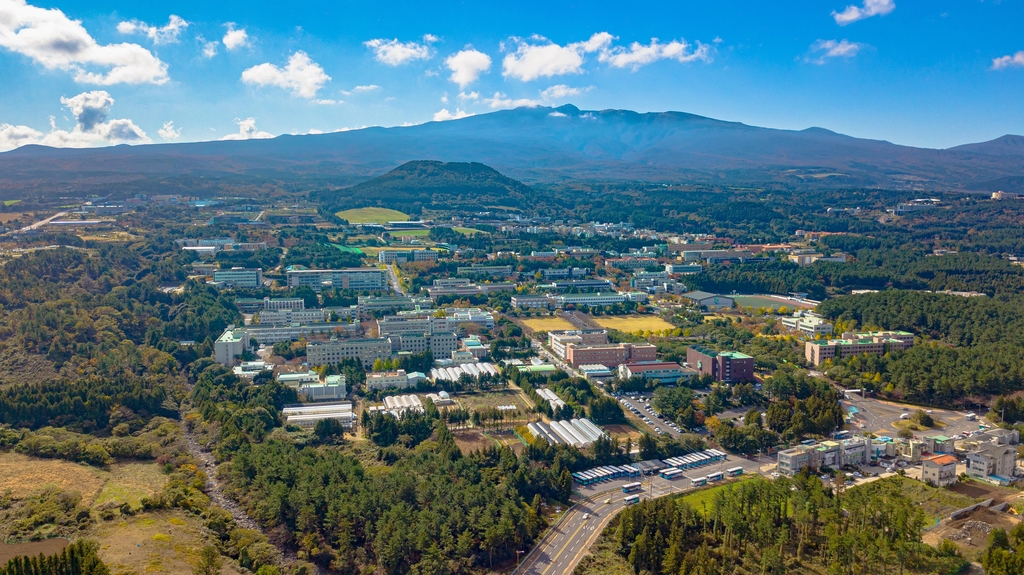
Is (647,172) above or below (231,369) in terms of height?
above

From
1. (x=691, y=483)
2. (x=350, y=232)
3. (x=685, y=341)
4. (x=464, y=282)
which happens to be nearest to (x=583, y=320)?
(x=685, y=341)

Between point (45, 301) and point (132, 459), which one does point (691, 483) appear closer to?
point (132, 459)

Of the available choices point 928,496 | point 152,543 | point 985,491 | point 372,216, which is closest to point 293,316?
point 152,543

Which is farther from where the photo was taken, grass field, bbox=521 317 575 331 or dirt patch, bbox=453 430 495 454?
grass field, bbox=521 317 575 331

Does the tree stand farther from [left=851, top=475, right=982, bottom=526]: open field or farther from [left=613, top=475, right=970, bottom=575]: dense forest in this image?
[left=851, top=475, right=982, bottom=526]: open field

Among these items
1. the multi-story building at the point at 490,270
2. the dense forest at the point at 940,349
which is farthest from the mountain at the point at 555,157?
the dense forest at the point at 940,349

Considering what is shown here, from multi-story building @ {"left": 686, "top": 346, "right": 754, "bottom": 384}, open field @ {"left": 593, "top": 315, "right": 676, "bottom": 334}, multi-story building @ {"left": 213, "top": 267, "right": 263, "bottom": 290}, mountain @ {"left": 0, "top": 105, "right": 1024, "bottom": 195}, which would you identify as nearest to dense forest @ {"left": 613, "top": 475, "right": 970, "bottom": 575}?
multi-story building @ {"left": 686, "top": 346, "right": 754, "bottom": 384}
